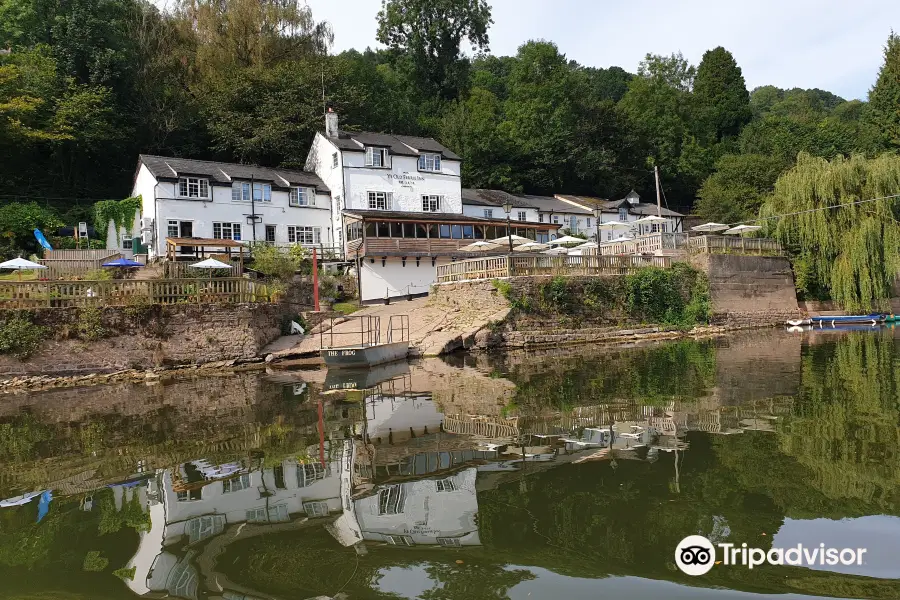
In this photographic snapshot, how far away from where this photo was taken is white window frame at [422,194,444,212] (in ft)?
151

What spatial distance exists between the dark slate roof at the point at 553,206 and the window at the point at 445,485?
46634 mm

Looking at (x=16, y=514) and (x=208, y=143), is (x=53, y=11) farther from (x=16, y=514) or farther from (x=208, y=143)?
(x=16, y=514)

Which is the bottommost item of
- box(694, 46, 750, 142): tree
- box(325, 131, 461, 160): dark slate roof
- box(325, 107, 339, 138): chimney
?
box(325, 131, 461, 160): dark slate roof

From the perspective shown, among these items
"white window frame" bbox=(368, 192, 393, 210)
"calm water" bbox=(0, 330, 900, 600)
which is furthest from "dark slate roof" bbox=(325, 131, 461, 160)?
"calm water" bbox=(0, 330, 900, 600)

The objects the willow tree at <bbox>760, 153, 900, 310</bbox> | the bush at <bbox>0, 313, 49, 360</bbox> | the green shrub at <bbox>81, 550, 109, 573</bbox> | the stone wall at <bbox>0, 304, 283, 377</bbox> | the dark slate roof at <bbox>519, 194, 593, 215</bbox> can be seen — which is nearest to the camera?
the green shrub at <bbox>81, 550, 109, 573</bbox>

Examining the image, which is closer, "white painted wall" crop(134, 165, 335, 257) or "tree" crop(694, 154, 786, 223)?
"white painted wall" crop(134, 165, 335, 257)

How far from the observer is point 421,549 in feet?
21.0

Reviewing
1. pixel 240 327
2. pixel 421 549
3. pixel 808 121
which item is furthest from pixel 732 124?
pixel 421 549

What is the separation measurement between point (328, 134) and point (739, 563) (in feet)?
149

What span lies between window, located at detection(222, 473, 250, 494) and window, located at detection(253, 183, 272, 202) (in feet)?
117

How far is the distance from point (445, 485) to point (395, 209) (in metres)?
37.9

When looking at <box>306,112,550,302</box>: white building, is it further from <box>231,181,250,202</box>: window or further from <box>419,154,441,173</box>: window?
<box>231,181,250,202</box>: window

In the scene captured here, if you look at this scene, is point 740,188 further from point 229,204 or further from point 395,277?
point 229,204

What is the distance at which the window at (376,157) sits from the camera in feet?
145
